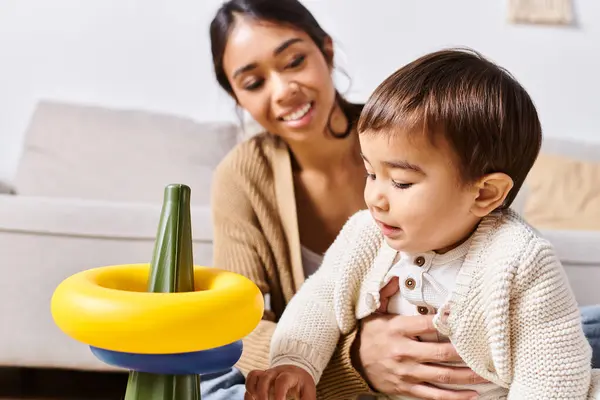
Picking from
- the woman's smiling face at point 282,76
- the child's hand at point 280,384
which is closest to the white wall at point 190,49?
the woman's smiling face at point 282,76

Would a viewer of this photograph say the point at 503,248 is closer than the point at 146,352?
No

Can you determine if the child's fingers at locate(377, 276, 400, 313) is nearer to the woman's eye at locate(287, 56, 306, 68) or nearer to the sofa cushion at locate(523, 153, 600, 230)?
the woman's eye at locate(287, 56, 306, 68)

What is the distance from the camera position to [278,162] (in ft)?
4.42

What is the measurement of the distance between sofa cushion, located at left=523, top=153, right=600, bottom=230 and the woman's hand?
1.32 metres

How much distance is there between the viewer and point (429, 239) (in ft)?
2.79

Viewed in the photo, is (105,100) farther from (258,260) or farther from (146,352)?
(146,352)

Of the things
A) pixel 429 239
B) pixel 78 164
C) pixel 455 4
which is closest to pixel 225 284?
pixel 429 239

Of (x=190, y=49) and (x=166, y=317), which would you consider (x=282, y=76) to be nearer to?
(x=166, y=317)

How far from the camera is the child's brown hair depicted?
2.60 feet

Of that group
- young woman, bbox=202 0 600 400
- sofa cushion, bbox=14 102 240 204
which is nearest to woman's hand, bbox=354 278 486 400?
young woman, bbox=202 0 600 400

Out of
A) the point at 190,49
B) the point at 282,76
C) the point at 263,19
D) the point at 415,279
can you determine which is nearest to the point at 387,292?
the point at 415,279

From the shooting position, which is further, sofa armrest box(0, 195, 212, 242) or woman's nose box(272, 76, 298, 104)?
sofa armrest box(0, 195, 212, 242)

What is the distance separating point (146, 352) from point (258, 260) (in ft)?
2.11

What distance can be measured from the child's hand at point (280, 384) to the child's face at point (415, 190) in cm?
23
